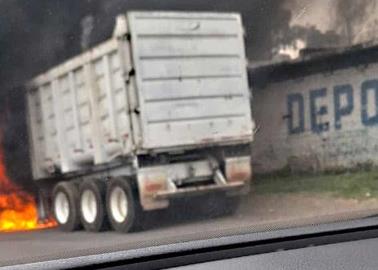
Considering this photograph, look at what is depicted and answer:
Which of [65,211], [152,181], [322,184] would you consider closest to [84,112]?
[152,181]

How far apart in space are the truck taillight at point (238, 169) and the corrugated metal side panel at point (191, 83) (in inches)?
9.5

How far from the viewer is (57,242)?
12.6 feet

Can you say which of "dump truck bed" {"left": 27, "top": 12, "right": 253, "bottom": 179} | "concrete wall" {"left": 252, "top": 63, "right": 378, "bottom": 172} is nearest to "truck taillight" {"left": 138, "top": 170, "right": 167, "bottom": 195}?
"dump truck bed" {"left": 27, "top": 12, "right": 253, "bottom": 179}

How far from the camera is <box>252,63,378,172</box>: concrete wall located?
5961mm

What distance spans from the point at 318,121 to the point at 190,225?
297 centimetres

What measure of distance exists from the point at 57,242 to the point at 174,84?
365cm

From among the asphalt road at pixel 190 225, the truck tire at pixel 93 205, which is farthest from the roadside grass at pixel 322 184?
the truck tire at pixel 93 205

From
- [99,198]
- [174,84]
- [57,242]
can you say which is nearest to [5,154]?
[57,242]

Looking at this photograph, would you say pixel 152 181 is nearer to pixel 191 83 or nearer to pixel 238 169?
pixel 238 169

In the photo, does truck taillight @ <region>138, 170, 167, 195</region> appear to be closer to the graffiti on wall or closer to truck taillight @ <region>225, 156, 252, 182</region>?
truck taillight @ <region>225, 156, 252, 182</region>

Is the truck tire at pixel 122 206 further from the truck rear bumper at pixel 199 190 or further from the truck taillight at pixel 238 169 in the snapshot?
the truck taillight at pixel 238 169

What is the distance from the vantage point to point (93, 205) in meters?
5.99

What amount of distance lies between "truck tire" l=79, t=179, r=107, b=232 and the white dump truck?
0.05ft

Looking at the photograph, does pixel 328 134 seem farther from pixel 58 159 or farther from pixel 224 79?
pixel 58 159
